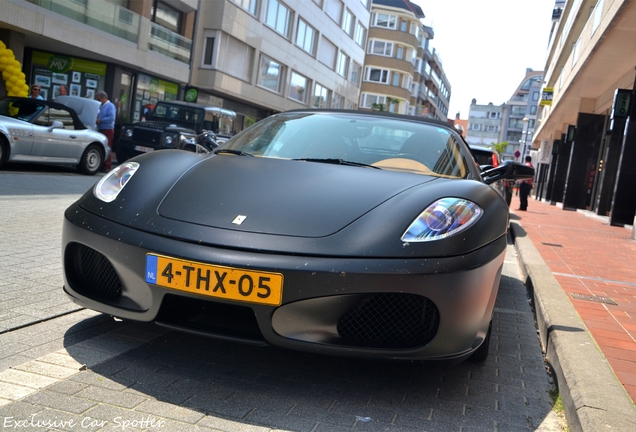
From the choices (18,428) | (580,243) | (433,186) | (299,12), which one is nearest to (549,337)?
(433,186)

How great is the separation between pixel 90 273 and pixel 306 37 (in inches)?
1490

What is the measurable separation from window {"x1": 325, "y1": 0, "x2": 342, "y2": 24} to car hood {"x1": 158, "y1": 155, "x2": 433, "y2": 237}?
40.2 metres

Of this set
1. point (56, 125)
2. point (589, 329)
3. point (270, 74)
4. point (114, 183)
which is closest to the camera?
point (114, 183)

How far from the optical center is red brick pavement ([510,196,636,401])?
3.60 m

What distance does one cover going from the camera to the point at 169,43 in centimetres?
2575

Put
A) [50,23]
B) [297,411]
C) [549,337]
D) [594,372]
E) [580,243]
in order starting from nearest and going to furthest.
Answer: [297,411] → [594,372] → [549,337] → [580,243] → [50,23]

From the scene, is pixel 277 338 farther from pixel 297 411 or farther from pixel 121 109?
pixel 121 109

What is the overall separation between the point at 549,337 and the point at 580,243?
23.0 ft

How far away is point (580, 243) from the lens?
10.2 metres

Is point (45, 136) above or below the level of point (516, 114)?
below

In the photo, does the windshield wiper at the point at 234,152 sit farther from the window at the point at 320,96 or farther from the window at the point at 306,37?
the window at the point at 320,96

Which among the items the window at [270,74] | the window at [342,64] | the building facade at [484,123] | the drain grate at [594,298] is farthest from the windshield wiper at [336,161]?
the building facade at [484,123]

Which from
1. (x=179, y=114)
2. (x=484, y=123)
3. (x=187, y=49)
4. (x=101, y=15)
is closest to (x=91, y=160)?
(x=179, y=114)

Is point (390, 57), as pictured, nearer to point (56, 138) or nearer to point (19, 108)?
point (56, 138)
